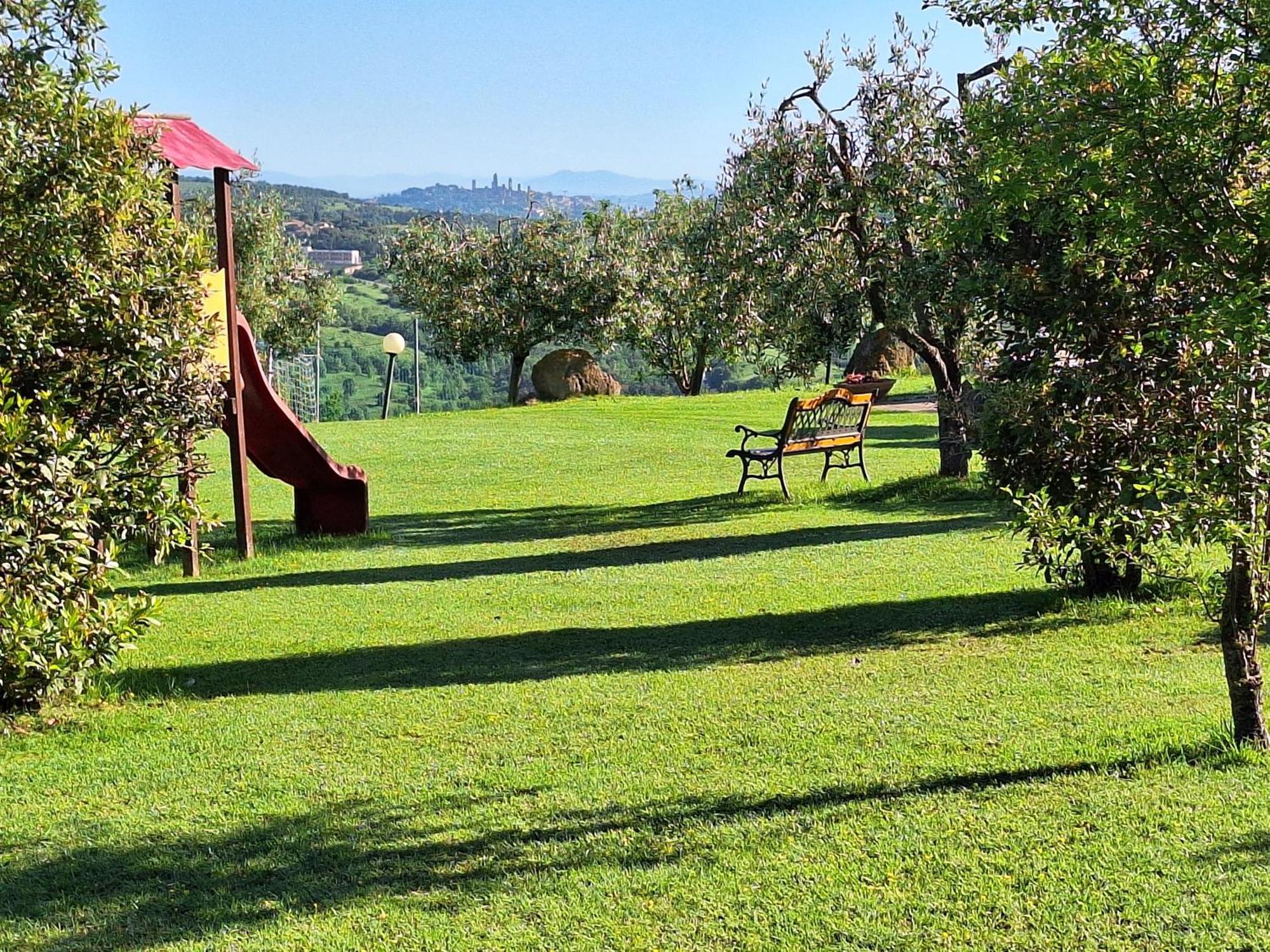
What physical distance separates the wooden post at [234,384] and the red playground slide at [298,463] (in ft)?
0.58

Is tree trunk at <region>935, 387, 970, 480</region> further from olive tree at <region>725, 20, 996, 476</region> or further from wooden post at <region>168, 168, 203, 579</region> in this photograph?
wooden post at <region>168, 168, 203, 579</region>

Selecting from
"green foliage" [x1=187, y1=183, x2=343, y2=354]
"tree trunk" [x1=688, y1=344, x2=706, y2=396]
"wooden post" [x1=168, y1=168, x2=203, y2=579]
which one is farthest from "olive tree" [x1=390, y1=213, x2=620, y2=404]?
"wooden post" [x1=168, y1=168, x2=203, y2=579]

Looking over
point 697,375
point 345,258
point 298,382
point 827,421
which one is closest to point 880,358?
point 697,375

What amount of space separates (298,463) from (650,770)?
7378 mm

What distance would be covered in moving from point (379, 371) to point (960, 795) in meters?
76.9

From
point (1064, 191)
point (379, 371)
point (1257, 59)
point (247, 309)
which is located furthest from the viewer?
point (379, 371)

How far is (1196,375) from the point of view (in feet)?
16.9

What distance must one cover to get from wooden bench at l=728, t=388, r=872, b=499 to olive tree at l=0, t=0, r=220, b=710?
762 cm

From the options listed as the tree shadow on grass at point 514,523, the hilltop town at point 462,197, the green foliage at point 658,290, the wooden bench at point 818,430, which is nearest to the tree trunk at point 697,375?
the green foliage at point 658,290

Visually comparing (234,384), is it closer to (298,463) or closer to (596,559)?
(298,463)

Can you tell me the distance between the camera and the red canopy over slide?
32.2 feet

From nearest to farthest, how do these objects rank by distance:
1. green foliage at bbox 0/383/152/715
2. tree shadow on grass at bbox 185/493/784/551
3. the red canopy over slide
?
green foliage at bbox 0/383/152/715 → the red canopy over slide → tree shadow on grass at bbox 185/493/784/551

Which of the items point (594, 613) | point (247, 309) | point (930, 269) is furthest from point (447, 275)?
point (594, 613)

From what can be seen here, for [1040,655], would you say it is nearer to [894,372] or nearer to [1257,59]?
[1257,59]
